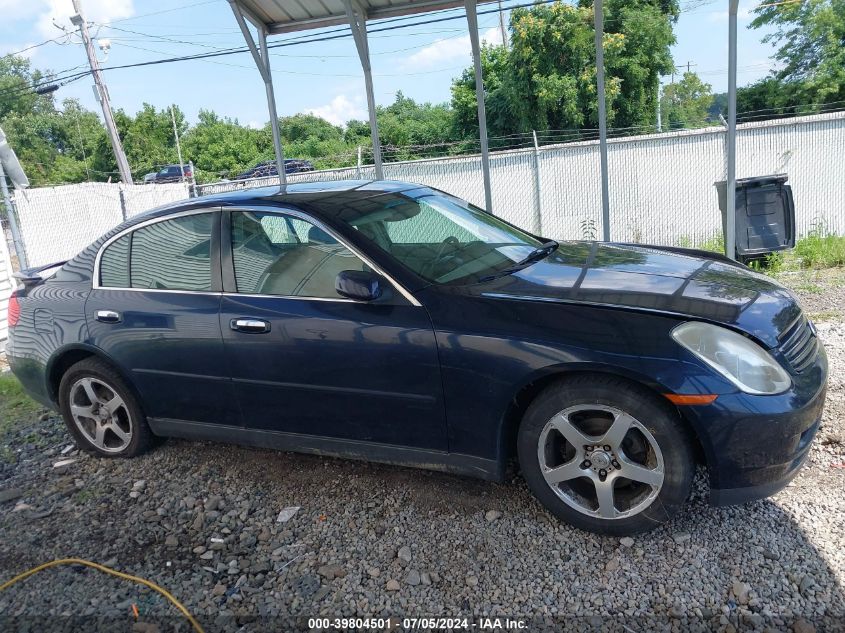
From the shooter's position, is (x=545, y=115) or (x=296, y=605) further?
(x=545, y=115)

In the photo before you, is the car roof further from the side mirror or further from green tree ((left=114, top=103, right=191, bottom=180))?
green tree ((left=114, top=103, right=191, bottom=180))

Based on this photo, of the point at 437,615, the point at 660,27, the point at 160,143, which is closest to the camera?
the point at 437,615

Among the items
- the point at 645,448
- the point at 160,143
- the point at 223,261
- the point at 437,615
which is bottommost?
the point at 437,615

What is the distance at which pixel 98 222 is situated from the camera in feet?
40.7

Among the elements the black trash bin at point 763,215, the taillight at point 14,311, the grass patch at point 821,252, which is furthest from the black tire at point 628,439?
the grass patch at point 821,252

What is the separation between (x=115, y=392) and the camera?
12.9ft

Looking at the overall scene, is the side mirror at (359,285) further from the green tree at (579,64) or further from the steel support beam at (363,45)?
the green tree at (579,64)

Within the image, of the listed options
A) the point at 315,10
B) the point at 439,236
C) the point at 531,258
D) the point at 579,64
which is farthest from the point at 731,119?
the point at 579,64

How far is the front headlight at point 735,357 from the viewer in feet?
8.39

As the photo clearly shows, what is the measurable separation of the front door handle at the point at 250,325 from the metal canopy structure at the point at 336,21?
3688 mm

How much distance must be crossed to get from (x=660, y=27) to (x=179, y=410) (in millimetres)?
26287

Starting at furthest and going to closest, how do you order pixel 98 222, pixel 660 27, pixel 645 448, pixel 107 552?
1. pixel 660 27
2. pixel 98 222
3. pixel 107 552
4. pixel 645 448

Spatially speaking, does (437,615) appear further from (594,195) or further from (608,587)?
(594,195)

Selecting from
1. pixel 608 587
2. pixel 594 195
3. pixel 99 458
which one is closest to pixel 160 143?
pixel 594 195
